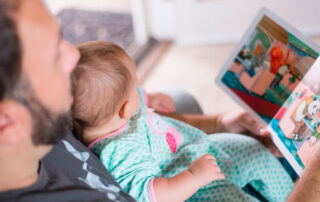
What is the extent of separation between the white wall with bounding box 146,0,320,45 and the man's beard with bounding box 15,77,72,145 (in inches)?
76.6

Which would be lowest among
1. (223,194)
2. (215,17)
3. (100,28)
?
(100,28)

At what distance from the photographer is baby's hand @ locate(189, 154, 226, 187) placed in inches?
33.8

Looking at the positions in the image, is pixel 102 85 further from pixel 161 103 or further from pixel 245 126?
pixel 245 126

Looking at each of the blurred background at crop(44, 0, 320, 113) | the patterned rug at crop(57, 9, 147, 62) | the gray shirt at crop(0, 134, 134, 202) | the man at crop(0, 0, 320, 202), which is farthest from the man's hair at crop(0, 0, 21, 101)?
the patterned rug at crop(57, 9, 147, 62)

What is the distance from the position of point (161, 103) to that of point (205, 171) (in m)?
0.40

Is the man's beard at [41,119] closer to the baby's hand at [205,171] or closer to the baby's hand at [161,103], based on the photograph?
the baby's hand at [205,171]

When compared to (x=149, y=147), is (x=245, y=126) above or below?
above

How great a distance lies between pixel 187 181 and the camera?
840mm

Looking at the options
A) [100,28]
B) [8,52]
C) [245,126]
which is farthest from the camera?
[100,28]

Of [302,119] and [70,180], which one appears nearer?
[70,180]

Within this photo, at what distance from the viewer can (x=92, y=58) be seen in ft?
2.67

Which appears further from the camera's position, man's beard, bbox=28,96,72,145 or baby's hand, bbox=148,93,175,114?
baby's hand, bbox=148,93,175,114

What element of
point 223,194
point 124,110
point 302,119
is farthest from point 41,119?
point 302,119

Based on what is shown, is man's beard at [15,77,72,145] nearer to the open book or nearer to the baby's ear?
the baby's ear
